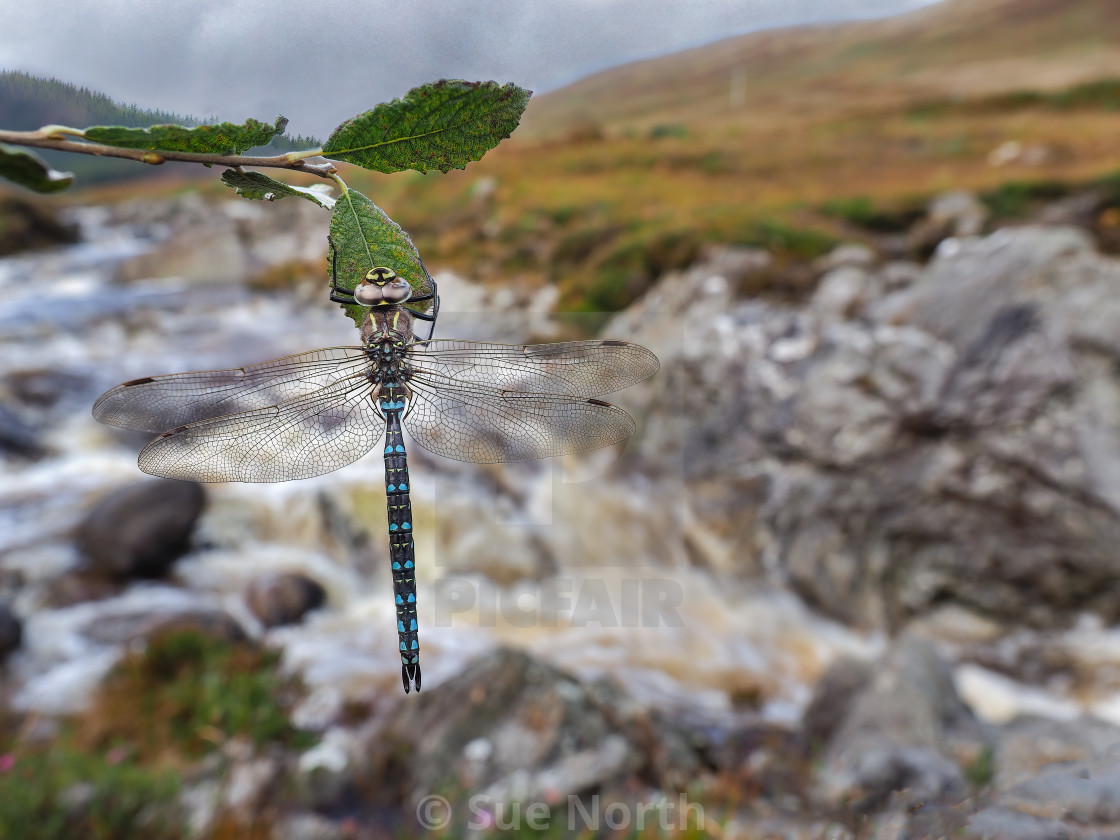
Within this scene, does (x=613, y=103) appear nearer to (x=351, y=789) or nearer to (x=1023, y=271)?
(x=1023, y=271)

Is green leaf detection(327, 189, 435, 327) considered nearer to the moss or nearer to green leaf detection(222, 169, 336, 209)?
green leaf detection(222, 169, 336, 209)

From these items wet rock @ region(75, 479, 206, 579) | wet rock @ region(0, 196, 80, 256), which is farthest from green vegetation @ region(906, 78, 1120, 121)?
wet rock @ region(0, 196, 80, 256)

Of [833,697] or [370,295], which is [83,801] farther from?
[833,697]

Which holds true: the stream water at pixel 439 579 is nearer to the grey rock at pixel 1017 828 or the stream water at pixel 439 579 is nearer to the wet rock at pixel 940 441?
the wet rock at pixel 940 441

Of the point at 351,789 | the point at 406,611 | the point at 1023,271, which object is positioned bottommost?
the point at 351,789

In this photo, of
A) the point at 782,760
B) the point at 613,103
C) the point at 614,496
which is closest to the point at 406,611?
the point at 782,760

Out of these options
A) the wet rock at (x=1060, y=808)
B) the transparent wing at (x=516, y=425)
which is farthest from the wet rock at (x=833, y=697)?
the transparent wing at (x=516, y=425)
